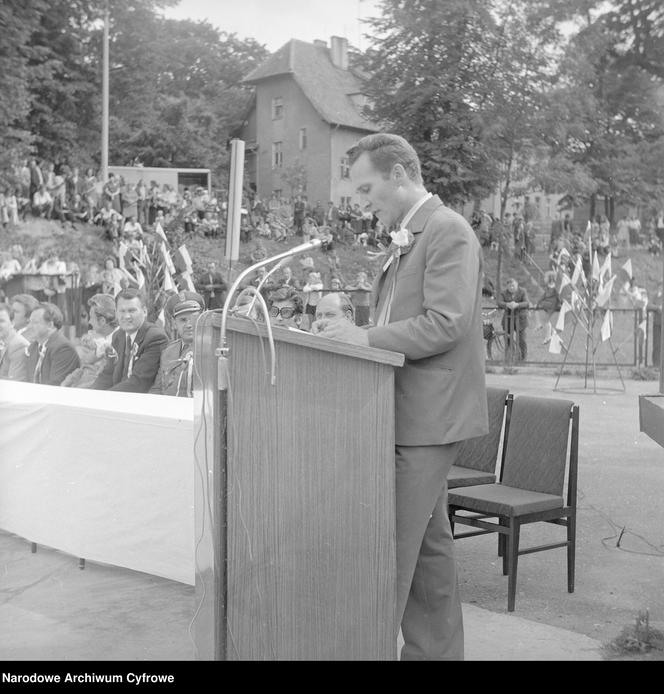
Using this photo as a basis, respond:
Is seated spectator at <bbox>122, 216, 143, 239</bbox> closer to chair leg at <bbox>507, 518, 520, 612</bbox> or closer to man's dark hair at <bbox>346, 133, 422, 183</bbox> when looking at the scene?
chair leg at <bbox>507, 518, 520, 612</bbox>

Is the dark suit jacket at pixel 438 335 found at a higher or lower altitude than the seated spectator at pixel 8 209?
lower

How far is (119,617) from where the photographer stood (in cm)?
385

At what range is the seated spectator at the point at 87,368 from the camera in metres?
6.36

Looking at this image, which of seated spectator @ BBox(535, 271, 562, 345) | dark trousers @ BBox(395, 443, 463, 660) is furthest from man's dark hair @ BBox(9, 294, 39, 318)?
seated spectator @ BBox(535, 271, 562, 345)

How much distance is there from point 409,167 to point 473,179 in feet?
63.0

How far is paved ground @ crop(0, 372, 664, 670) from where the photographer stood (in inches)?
137

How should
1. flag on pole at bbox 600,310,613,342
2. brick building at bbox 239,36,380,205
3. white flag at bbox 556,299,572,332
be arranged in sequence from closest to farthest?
flag on pole at bbox 600,310,613,342
white flag at bbox 556,299,572,332
brick building at bbox 239,36,380,205

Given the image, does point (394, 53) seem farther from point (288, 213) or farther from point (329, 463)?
point (329, 463)

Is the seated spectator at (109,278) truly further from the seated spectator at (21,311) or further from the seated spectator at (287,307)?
the seated spectator at (287,307)

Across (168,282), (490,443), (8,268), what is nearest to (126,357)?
(490,443)

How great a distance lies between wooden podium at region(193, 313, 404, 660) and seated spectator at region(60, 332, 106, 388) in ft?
13.5

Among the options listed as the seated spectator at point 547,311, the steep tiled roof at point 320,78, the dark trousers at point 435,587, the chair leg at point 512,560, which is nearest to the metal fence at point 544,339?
the seated spectator at point 547,311

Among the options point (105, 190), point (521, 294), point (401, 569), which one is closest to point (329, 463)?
point (401, 569)

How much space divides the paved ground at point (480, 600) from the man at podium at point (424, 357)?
741 millimetres
